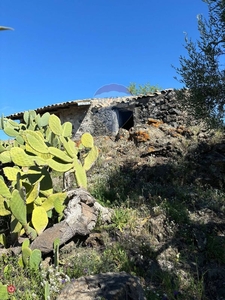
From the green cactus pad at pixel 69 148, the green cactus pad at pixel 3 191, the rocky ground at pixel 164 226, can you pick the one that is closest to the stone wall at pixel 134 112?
the rocky ground at pixel 164 226

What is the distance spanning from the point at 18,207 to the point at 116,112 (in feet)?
30.7

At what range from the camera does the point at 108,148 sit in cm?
989

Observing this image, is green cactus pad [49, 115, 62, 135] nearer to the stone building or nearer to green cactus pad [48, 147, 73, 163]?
green cactus pad [48, 147, 73, 163]

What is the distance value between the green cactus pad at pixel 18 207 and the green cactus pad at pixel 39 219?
20cm

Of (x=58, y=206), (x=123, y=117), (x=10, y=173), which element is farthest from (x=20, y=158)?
(x=123, y=117)

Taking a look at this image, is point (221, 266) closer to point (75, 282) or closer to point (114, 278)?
point (114, 278)

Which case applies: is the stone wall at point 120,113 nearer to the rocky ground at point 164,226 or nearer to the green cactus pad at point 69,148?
the rocky ground at point 164,226

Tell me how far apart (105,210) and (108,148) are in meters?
5.22

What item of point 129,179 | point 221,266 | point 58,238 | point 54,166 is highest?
point 54,166

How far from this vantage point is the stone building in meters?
11.0

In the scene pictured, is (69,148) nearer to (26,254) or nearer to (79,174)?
(79,174)

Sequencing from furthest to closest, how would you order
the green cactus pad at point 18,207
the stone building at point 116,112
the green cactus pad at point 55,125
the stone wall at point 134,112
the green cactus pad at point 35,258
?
the stone building at point 116,112, the stone wall at point 134,112, the green cactus pad at point 55,125, the green cactus pad at point 18,207, the green cactus pad at point 35,258

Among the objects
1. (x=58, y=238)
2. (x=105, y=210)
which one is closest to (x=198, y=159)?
(x=105, y=210)

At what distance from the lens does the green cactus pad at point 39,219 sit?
401 centimetres
